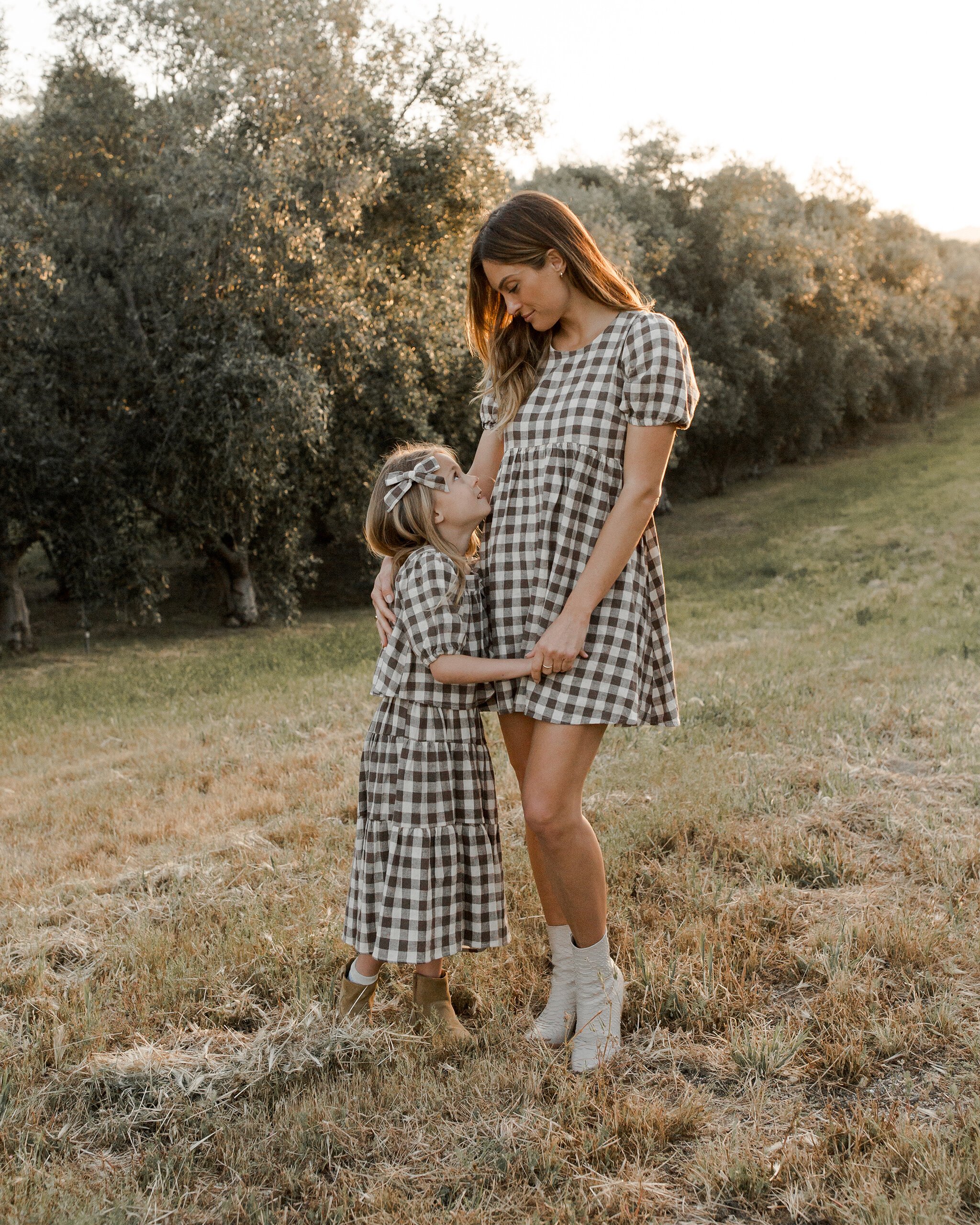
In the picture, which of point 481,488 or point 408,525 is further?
point 481,488

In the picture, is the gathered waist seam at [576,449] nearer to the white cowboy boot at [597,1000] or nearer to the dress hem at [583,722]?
the dress hem at [583,722]

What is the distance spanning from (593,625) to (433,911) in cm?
103

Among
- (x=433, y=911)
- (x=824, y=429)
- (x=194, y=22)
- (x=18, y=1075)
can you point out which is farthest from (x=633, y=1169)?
(x=824, y=429)

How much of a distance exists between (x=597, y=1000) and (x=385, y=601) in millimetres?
1415

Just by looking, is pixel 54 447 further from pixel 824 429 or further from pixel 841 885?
pixel 824 429

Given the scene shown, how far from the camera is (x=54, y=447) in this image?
12.4 m

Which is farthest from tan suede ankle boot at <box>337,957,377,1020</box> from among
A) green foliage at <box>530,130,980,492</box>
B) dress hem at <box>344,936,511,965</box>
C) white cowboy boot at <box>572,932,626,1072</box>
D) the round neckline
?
green foliage at <box>530,130,980,492</box>

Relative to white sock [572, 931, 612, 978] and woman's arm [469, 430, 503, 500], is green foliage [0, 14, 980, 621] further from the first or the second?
white sock [572, 931, 612, 978]

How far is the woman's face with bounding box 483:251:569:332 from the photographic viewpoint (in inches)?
114

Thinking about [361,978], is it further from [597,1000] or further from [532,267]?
[532,267]

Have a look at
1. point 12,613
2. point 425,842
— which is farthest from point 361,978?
point 12,613

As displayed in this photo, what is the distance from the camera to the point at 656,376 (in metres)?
2.73

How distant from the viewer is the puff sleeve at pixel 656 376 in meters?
2.73

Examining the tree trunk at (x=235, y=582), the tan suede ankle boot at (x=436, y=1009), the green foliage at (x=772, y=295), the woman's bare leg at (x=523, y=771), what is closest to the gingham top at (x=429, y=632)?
the woman's bare leg at (x=523, y=771)
